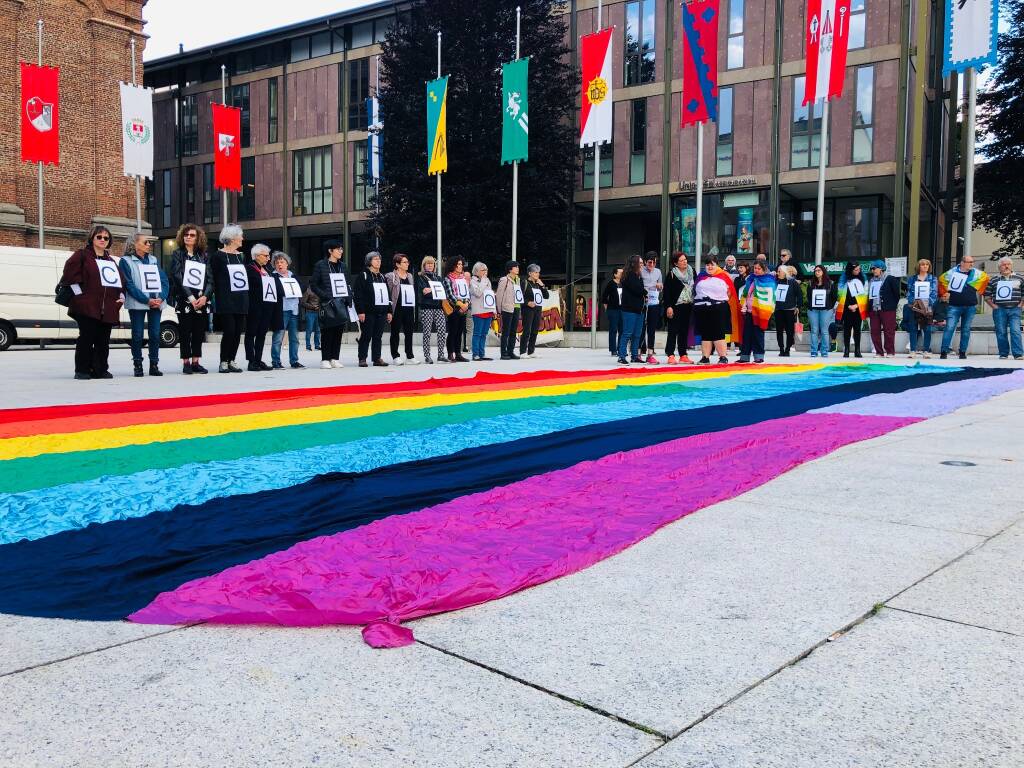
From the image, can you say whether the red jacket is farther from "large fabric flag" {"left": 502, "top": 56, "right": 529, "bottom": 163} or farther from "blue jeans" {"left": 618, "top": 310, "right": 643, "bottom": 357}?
"large fabric flag" {"left": 502, "top": 56, "right": 529, "bottom": 163}

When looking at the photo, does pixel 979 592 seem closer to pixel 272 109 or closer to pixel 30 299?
pixel 30 299

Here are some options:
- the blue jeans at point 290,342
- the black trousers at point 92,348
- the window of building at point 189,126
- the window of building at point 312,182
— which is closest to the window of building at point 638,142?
the window of building at point 312,182

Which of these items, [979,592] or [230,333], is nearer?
[979,592]

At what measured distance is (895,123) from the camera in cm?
2827

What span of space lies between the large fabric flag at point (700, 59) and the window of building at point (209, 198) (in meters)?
30.7

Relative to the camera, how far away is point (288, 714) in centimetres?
181

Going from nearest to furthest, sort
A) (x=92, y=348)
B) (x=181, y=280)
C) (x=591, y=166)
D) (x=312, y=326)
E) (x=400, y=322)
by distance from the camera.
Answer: (x=92, y=348), (x=181, y=280), (x=400, y=322), (x=312, y=326), (x=591, y=166)

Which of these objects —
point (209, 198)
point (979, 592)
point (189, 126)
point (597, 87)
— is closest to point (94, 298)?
point (979, 592)

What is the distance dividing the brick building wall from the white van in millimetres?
10856

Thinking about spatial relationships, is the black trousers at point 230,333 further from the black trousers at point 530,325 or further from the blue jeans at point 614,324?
the blue jeans at point 614,324

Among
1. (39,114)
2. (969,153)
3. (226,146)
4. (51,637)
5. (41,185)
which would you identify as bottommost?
(51,637)

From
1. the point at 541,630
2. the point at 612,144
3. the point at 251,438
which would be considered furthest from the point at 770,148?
the point at 541,630

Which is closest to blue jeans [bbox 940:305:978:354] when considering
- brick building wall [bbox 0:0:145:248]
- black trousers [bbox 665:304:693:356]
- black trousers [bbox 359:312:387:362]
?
black trousers [bbox 665:304:693:356]

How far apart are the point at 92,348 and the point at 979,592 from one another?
9933 mm
